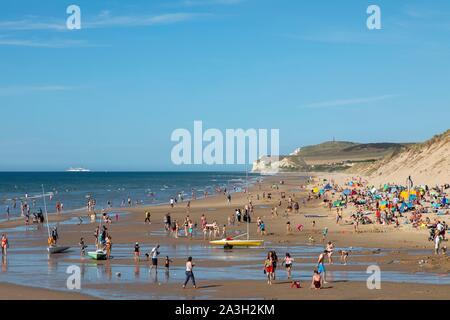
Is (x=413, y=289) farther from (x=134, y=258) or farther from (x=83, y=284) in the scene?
(x=134, y=258)

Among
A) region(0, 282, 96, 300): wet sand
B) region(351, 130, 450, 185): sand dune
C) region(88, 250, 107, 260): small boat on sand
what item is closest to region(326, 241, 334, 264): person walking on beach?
region(88, 250, 107, 260): small boat on sand

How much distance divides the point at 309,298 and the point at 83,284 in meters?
9.41

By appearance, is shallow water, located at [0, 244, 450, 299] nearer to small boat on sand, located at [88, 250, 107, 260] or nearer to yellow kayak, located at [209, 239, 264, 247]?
small boat on sand, located at [88, 250, 107, 260]

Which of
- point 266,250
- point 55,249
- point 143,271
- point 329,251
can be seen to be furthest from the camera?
point 266,250

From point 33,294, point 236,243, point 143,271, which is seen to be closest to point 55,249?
point 143,271

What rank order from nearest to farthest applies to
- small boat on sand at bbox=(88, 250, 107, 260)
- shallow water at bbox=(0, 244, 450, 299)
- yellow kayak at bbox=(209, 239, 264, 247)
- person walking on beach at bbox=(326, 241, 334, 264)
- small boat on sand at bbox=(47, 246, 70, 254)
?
1. shallow water at bbox=(0, 244, 450, 299)
2. person walking on beach at bbox=(326, 241, 334, 264)
3. small boat on sand at bbox=(88, 250, 107, 260)
4. small boat on sand at bbox=(47, 246, 70, 254)
5. yellow kayak at bbox=(209, 239, 264, 247)

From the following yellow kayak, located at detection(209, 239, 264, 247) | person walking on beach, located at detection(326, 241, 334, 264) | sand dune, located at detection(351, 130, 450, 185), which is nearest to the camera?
person walking on beach, located at detection(326, 241, 334, 264)

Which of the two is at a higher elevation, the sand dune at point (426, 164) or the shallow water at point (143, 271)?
the sand dune at point (426, 164)

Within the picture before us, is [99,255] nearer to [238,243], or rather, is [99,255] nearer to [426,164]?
[238,243]

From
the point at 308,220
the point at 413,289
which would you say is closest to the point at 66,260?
the point at 413,289

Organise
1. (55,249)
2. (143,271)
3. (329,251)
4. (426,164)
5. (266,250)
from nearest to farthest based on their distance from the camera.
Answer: (143,271)
(329,251)
(55,249)
(266,250)
(426,164)

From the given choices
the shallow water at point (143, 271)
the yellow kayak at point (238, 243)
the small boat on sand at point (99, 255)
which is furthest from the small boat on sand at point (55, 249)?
the yellow kayak at point (238, 243)

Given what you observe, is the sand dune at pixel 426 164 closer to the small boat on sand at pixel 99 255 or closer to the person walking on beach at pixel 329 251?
the person walking on beach at pixel 329 251
